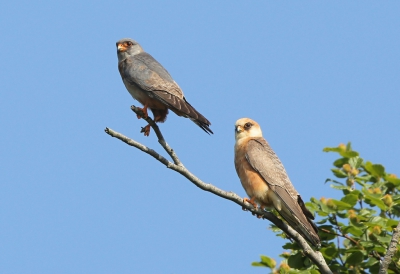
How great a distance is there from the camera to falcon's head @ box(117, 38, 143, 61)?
7.07 metres

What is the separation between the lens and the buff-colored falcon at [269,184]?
4.94 metres

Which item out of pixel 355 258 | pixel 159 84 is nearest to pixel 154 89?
pixel 159 84

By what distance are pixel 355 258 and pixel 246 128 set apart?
7.22ft

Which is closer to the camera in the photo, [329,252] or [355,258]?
[355,258]

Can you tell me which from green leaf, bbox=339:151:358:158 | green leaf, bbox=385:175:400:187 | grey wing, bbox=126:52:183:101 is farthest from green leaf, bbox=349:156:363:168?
grey wing, bbox=126:52:183:101

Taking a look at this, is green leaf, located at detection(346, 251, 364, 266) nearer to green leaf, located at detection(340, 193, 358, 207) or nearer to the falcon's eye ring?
green leaf, located at detection(340, 193, 358, 207)

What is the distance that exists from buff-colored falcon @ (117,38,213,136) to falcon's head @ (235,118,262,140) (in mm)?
652

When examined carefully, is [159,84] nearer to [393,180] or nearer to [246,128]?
[246,128]

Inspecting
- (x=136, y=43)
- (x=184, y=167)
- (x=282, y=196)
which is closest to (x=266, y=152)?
(x=282, y=196)

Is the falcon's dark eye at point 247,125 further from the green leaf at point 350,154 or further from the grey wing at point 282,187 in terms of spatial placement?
the green leaf at point 350,154

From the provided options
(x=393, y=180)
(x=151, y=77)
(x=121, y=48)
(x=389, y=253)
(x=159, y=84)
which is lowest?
(x=389, y=253)

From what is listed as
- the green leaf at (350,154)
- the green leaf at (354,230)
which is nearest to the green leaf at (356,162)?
the green leaf at (350,154)

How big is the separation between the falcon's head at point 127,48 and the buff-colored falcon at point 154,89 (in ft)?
0.48

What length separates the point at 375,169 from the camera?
4.77 meters
